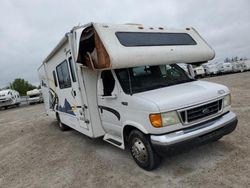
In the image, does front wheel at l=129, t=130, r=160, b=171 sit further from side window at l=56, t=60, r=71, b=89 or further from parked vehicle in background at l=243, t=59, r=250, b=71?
parked vehicle in background at l=243, t=59, r=250, b=71

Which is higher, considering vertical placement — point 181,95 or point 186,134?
point 181,95

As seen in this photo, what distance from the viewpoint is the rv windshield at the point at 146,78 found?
482cm

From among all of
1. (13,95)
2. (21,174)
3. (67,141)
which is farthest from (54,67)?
(13,95)

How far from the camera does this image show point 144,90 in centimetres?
475

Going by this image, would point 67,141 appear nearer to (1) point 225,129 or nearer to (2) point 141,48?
(2) point 141,48

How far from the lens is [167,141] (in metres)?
3.99

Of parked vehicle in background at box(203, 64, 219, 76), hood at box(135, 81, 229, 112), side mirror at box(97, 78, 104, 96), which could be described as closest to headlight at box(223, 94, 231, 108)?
hood at box(135, 81, 229, 112)

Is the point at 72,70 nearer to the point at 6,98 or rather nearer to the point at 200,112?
the point at 200,112

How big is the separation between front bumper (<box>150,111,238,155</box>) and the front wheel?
0.22 metres

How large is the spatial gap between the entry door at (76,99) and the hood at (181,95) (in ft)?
6.29

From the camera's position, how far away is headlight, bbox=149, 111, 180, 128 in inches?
158

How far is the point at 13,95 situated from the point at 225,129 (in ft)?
98.1

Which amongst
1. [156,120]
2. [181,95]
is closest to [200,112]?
[181,95]

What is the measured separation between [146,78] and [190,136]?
154 centimetres
